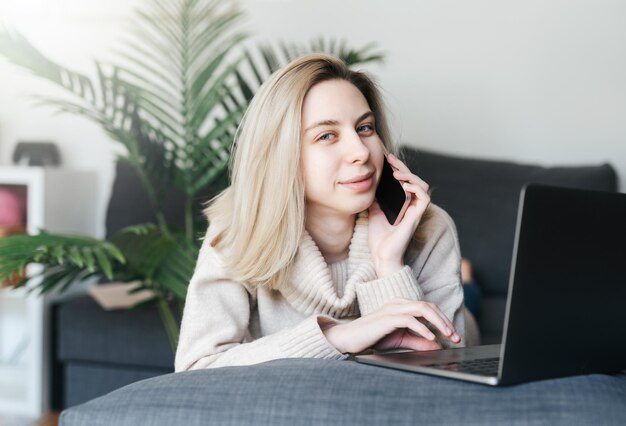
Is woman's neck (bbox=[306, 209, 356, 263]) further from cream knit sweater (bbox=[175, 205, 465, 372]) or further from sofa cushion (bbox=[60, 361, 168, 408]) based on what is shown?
sofa cushion (bbox=[60, 361, 168, 408])

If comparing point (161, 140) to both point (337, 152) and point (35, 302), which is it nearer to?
point (35, 302)

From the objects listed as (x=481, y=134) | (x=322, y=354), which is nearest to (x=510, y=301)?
(x=322, y=354)

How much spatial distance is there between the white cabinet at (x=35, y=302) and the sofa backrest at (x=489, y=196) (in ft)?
4.05

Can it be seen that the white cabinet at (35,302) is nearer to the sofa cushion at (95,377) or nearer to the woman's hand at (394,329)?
the sofa cushion at (95,377)

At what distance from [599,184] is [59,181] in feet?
5.93

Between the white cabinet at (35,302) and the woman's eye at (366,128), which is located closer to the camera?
the woman's eye at (366,128)

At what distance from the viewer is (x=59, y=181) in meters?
Result: 3.06

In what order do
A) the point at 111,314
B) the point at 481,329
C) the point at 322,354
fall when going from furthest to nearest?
the point at 111,314
the point at 481,329
the point at 322,354

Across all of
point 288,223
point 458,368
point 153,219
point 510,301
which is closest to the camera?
point 510,301

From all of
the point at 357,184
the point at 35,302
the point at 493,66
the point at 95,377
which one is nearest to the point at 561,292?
the point at 357,184

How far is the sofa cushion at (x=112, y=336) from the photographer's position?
100 inches

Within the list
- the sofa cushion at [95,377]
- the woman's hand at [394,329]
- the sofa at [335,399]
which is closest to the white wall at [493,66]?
the sofa cushion at [95,377]

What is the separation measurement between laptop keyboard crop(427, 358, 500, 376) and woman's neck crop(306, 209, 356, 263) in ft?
1.48

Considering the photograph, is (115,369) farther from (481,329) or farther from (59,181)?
(481,329)
